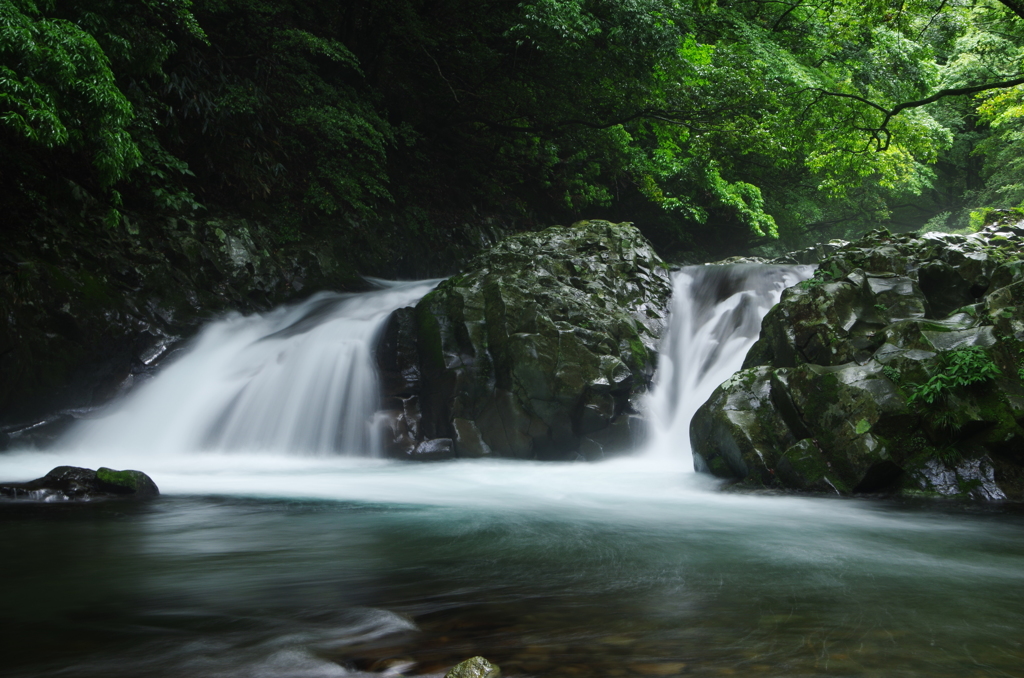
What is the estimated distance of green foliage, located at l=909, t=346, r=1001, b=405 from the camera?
244 inches

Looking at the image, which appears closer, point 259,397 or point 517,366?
point 517,366

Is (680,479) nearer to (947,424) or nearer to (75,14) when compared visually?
(947,424)

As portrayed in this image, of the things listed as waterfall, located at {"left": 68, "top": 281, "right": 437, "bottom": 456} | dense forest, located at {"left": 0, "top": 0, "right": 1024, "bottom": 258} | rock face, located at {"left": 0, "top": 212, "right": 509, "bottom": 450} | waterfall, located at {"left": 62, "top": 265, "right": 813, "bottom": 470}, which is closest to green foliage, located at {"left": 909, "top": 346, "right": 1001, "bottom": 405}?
waterfall, located at {"left": 62, "top": 265, "right": 813, "bottom": 470}

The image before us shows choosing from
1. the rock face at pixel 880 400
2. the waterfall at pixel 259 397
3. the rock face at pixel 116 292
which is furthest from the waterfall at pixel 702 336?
the rock face at pixel 116 292

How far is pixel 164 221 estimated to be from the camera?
11062 mm

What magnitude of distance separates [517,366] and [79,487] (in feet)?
17.5

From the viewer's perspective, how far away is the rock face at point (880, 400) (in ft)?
20.2

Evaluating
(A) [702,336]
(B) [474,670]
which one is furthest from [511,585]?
(A) [702,336]

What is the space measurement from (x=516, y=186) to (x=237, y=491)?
12.2m

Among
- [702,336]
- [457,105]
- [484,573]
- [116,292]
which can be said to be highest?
[457,105]

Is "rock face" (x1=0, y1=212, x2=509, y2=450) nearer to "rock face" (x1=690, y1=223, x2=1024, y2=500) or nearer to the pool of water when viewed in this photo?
the pool of water

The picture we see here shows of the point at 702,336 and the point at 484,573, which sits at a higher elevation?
the point at 702,336

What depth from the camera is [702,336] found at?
11.4 meters

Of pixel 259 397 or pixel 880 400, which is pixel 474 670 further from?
pixel 259 397
